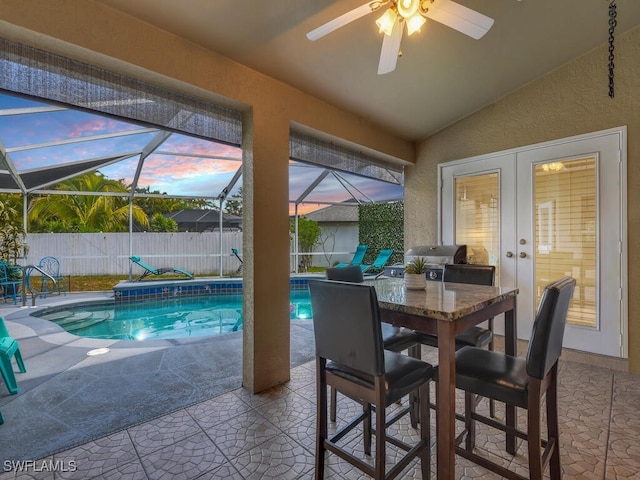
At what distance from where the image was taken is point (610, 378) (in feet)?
9.56

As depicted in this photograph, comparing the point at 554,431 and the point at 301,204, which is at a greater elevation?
the point at 301,204

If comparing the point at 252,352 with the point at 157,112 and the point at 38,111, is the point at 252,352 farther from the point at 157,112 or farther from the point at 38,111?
the point at 38,111

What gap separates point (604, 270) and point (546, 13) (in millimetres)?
2427

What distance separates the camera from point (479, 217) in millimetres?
4055

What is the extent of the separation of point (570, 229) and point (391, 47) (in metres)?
2.87

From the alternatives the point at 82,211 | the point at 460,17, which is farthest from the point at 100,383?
the point at 82,211

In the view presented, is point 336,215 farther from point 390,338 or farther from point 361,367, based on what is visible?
point 361,367

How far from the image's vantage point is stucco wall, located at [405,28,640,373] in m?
3.00

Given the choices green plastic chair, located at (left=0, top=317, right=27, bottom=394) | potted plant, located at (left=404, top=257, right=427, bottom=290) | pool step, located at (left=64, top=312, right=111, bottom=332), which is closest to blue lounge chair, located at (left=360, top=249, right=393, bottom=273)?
pool step, located at (left=64, top=312, right=111, bottom=332)

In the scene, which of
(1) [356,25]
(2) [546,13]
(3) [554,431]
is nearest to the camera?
(3) [554,431]

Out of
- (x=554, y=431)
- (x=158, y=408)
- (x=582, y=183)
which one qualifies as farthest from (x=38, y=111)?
(x=582, y=183)

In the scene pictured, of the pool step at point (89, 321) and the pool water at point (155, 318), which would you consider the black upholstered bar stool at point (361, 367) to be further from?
the pool step at point (89, 321)

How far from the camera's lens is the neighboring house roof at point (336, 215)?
37.7 feet

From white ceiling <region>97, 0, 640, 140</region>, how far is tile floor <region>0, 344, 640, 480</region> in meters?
2.67
